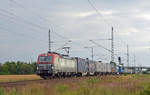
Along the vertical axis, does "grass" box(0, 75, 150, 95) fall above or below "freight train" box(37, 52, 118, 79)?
below

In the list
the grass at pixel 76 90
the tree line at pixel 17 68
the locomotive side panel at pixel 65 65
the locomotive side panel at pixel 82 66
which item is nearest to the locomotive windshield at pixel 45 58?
the locomotive side panel at pixel 65 65

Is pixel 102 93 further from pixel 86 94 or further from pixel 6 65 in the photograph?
pixel 6 65

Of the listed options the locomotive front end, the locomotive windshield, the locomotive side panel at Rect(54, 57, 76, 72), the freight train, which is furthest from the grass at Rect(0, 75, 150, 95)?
the locomotive side panel at Rect(54, 57, 76, 72)

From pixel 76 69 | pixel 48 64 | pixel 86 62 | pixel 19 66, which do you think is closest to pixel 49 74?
pixel 48 64

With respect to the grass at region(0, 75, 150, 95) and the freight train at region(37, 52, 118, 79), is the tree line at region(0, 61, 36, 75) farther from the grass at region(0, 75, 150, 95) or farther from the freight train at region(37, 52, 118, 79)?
the grass at region(0, 75, 150, 95)

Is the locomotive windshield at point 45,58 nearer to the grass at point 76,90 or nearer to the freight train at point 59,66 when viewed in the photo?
the freight train at point 59,66

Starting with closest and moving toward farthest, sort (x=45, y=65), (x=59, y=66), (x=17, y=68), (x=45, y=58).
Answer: (x=45, y=65), (x=45, y=58), (x=59, y=66), (x=17, y=68)

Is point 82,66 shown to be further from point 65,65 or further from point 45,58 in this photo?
point 45,58

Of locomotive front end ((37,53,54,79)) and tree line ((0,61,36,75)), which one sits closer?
locomotive front end ((37,53,54,79))

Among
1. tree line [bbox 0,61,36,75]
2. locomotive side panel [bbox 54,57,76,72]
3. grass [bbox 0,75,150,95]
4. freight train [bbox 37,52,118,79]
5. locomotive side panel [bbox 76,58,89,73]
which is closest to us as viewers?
grass [bbox 0,75,150,95]

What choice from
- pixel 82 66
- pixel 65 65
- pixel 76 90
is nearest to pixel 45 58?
pixel 65 65

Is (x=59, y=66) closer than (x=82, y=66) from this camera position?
Yes

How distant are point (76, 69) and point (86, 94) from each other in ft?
103

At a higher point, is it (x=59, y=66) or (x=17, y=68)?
(x=59, y=66)
